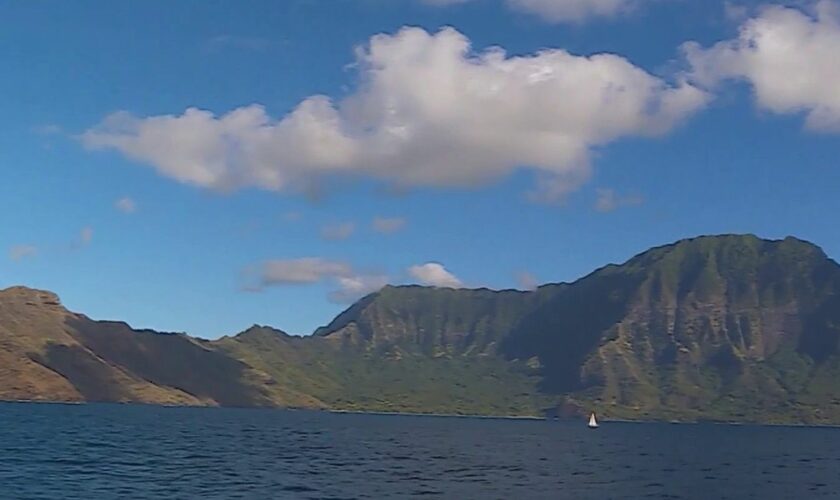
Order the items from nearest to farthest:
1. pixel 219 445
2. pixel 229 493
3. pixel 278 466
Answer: pixel 229 493 → pixel 278 466 → pixel 219 445

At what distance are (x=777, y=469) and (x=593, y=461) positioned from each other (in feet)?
118

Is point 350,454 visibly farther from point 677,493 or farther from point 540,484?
point 677,493

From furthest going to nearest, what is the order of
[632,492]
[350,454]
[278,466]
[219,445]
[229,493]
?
[219,445] < [350,454] < [278,466] < [632,492] < [229,493]

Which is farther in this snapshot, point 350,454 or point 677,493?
point 350,454

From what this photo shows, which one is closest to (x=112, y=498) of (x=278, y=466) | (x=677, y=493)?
(x=278, y=466)

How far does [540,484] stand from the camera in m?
124

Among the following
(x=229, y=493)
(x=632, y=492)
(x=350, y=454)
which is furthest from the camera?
(x=350, y=454)

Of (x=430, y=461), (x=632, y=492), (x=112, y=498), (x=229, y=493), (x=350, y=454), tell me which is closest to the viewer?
(x=112, y=498)

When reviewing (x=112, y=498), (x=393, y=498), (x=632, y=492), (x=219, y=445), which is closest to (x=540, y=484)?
(x=632, y=492)

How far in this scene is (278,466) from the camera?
446ft

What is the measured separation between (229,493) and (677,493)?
59.2 metres

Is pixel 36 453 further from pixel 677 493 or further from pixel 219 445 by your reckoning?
pixel 677 493

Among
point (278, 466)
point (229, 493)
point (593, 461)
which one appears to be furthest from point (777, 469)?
point (229, 493)

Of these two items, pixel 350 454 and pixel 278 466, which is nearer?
pixel 278 466
